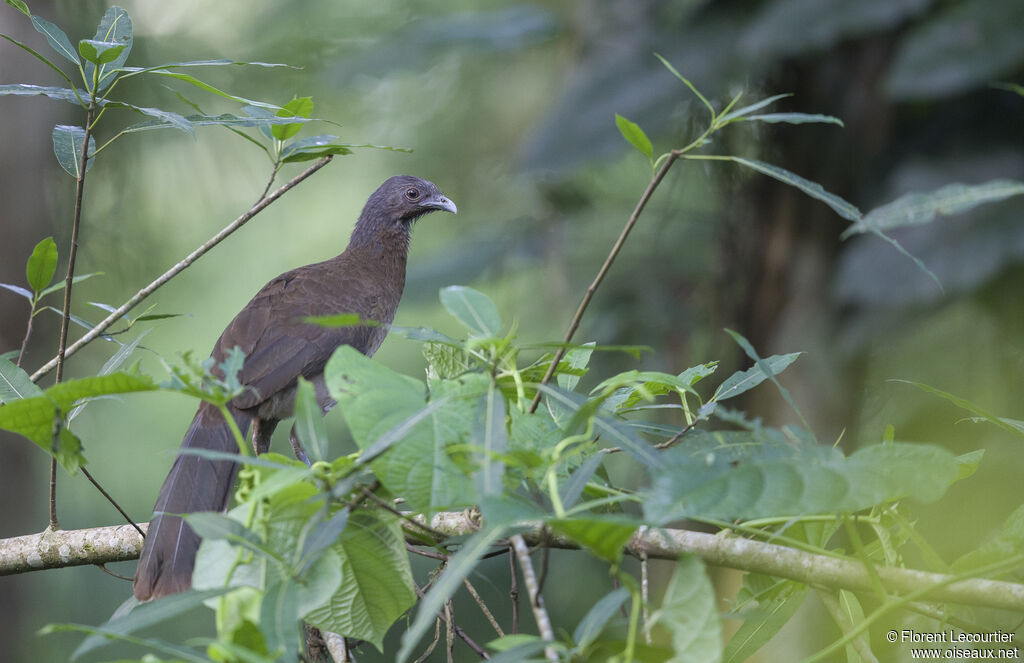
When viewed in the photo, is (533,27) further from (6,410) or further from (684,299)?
(6,410)

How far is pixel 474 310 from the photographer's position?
943 millimetres

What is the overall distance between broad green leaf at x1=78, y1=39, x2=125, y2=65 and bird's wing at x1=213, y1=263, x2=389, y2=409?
1286 millimetres

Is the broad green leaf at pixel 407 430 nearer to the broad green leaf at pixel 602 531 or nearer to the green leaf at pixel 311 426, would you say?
the green leaf at pixel 311 426

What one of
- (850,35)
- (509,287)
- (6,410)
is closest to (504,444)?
(6,410)

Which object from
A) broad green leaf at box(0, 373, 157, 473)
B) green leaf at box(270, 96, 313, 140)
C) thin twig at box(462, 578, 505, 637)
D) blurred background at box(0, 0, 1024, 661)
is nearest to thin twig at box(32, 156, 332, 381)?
green leaf at box(270, 96, 313, 140)

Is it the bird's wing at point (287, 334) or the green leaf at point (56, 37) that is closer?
the green leaf at point (56, 37)

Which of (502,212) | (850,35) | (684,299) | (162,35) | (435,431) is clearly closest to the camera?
(435,431)

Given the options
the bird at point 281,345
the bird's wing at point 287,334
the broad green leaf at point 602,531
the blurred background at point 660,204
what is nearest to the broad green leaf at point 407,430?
the broad green leaf at point 602,531

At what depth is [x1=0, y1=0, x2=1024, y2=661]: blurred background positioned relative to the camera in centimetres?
Answer: 362

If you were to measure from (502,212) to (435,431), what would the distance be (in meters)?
5.70

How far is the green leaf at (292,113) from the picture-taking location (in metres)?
1.40

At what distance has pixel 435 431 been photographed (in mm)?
833

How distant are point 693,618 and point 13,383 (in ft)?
3.76

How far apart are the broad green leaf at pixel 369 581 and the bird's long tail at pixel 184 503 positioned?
0.66ft
